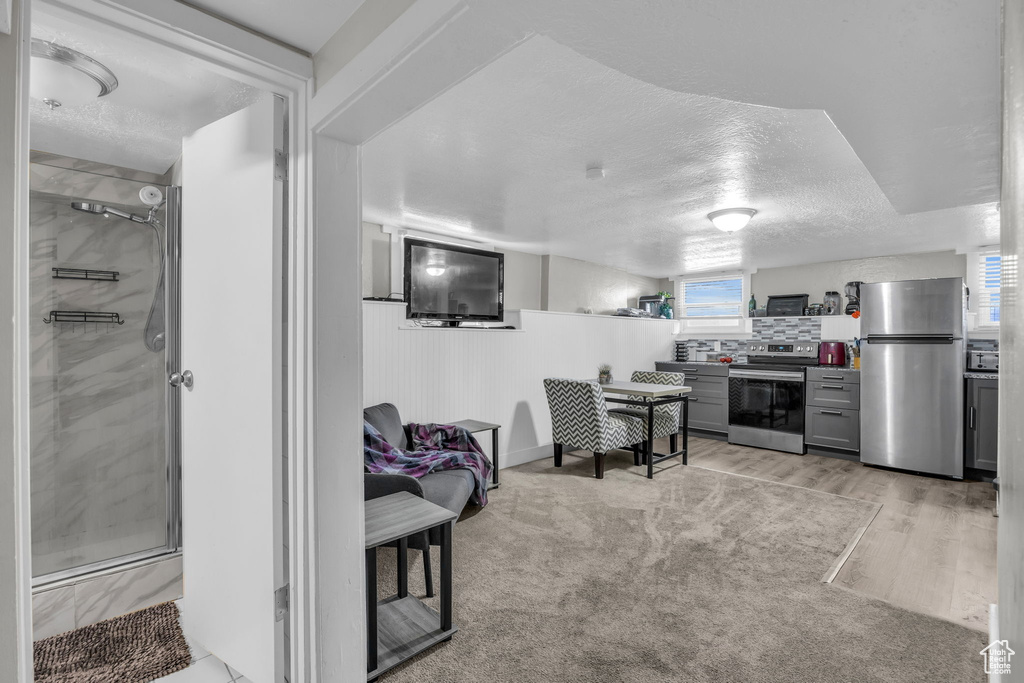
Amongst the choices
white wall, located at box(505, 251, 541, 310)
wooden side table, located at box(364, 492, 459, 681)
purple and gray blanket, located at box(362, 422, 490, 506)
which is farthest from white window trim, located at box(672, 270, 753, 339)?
wooden side table, located at box(364, 492, 459, 681)

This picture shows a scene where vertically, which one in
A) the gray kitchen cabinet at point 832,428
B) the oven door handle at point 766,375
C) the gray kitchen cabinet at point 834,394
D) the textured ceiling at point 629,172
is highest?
the textured ceiling at point 629,172

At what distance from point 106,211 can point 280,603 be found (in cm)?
228

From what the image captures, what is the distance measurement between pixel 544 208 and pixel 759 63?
2.43 m

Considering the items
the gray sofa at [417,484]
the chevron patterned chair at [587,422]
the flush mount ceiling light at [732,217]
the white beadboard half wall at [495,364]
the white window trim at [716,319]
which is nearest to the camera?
the gray sofa at [417,484]

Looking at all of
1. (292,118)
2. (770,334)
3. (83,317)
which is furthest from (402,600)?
(770,334)

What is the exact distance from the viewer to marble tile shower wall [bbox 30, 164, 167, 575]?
2.33 m

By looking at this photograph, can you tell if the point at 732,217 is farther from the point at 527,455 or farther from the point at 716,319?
the point at 716,319

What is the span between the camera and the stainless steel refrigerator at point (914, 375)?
4164 mm

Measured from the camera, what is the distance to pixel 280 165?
1.56 m

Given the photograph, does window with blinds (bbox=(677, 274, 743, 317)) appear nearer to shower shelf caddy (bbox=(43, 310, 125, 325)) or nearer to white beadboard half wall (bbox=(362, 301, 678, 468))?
white beadboard half wall (bbox=(362, 301, 678, 468))

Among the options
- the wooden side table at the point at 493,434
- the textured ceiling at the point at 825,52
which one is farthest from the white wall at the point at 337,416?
the wooden side table at the point at 493,434

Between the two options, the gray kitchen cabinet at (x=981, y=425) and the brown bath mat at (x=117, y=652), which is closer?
the brown bath mat at (x=117, y=652)

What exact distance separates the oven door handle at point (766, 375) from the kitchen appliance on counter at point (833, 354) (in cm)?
38

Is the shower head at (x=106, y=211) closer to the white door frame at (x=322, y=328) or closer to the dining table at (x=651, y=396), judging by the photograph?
the white door frame at (x=322, y=328)
